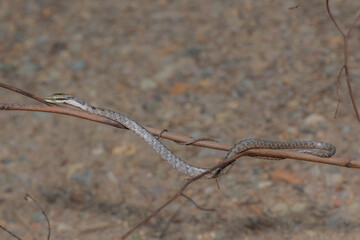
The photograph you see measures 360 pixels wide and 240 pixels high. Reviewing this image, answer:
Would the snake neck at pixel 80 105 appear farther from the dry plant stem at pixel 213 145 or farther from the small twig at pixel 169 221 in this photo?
the small twig at pixel 169 221

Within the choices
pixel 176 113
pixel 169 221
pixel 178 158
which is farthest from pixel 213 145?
pixel 176 113

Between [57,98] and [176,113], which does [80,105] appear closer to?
[57,98]

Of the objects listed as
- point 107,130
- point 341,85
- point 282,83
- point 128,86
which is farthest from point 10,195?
point 341,85

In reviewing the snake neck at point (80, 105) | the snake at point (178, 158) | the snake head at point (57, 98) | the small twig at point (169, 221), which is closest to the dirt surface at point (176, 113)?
the small twig at point (169, 221)

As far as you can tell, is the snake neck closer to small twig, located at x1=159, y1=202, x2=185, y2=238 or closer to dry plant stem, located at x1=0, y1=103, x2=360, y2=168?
dry plant stem, located at x1=0, y1=103, x2=360, y2=168

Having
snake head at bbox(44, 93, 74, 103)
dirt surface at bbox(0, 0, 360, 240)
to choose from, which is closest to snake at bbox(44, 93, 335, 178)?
snake head at bbox(44, 93, 74, 103)

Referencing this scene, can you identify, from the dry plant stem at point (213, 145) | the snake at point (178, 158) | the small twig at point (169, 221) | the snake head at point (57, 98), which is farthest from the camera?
the small twig at point (169, 221)

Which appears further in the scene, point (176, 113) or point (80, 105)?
point (176, 113)

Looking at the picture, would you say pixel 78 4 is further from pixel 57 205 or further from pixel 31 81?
pixel 57 205
